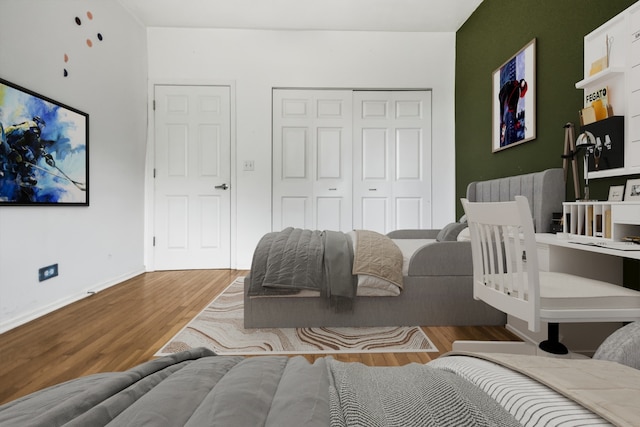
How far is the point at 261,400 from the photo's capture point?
1.83 feet

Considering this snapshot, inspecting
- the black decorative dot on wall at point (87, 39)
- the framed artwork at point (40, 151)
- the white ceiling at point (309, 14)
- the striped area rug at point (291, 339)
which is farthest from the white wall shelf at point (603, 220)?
the black decorative dot on wall at point (87, 39)

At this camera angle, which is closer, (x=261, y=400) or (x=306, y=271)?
(x=261, y=400)

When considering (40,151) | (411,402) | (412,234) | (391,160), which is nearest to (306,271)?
(411,402)

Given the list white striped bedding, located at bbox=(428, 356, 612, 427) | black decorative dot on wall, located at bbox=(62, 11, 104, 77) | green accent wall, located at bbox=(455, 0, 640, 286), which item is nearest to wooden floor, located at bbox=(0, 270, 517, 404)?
white striped bedding, located at bbox=(428, 356, 612, 427)

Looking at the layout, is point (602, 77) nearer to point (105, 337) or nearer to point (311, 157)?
point (311, 157)

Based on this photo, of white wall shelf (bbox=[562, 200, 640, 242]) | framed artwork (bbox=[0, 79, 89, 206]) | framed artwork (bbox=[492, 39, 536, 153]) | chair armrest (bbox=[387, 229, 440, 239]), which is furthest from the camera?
chair armrest (bbox=[387, 229, 440, 239])

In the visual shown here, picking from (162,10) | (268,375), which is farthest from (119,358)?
(162,10)

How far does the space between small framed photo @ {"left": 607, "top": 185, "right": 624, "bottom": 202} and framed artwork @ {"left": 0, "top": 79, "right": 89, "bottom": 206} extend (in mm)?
3806

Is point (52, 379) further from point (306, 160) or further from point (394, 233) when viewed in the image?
point (306, 160)

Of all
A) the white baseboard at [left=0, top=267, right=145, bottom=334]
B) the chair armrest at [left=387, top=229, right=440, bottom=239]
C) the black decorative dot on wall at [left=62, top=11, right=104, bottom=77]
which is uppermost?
the black decorative dot on wall at [left=62, top=11, right=104, bottom=77]

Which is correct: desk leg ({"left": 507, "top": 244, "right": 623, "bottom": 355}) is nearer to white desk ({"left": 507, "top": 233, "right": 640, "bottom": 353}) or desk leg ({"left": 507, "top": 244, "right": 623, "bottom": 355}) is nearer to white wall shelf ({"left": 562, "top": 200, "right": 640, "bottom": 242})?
white desk ({"left": 507, "top": 233, "right": 640, "bottom": 353})

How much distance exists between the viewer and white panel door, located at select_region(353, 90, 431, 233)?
4387mm

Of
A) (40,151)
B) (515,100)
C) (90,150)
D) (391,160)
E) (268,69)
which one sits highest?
(268,69)

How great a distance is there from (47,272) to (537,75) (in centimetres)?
424
